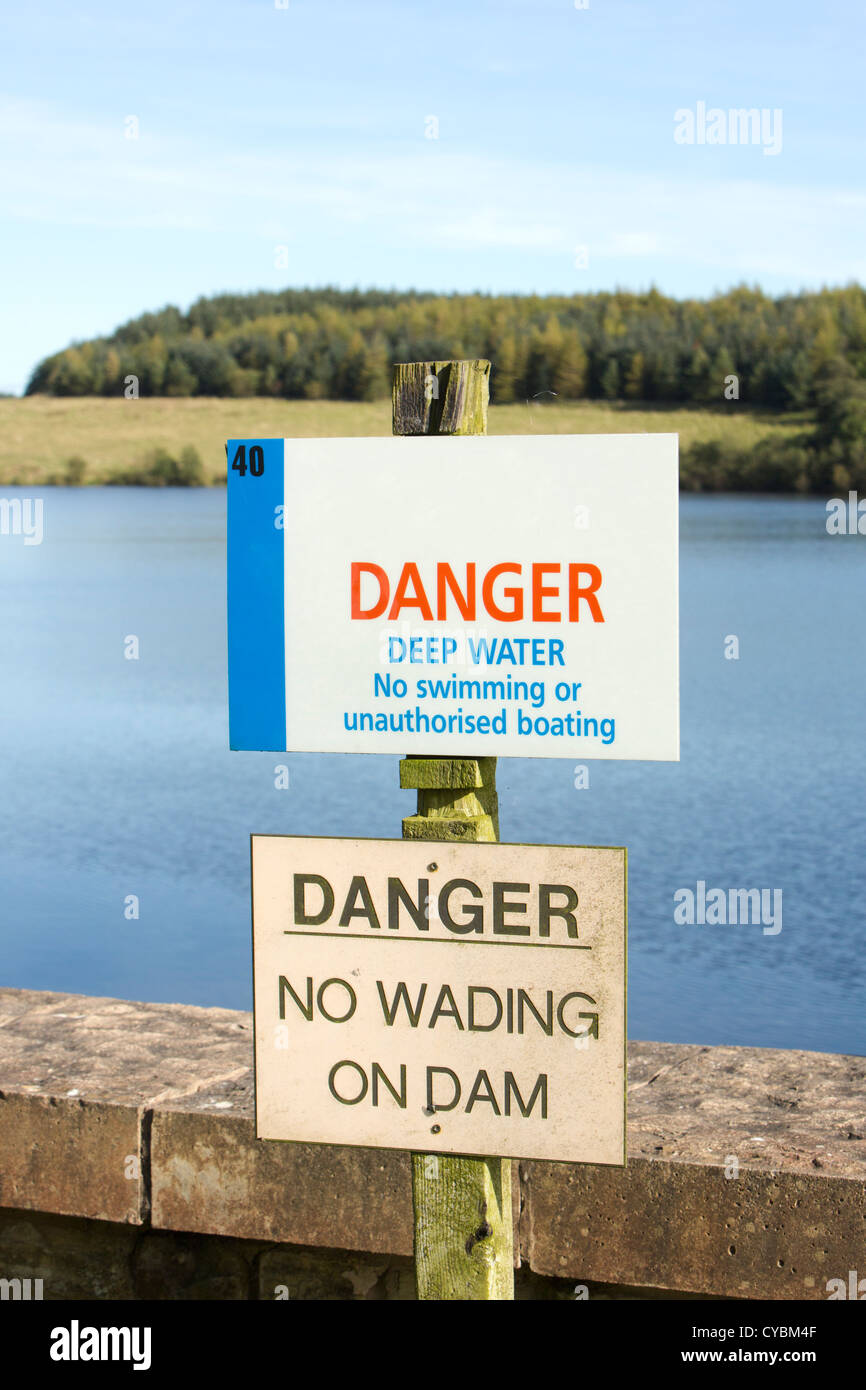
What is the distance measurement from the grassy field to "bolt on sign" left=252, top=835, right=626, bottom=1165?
36835mm

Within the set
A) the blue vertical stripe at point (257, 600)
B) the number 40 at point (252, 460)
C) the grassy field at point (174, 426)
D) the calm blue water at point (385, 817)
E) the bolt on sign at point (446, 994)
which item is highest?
the grassy field at point (174, 426)

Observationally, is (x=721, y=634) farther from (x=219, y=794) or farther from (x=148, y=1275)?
(x=148, y=1275)

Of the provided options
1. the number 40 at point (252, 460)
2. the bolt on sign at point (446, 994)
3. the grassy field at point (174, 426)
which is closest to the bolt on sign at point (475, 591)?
the number 40 at point (252, 460)

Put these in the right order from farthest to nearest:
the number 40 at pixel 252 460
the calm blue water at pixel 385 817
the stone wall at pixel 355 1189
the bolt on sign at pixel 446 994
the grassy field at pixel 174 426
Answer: the grassy field at pixel 174 426 → the calm blue water at pixel 385 817 → the stone wall at pixel 355 1189 → the number 40 at pixel 252 460 → the bolt on sign at pixel 446 994

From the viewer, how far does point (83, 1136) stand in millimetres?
3240

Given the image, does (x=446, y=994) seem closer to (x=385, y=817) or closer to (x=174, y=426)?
(x=385, y=817)

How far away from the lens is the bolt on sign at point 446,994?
229 centimetres

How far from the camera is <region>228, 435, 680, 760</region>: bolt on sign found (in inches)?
90.5

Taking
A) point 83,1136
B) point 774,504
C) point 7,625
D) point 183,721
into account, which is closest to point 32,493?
point 774,504

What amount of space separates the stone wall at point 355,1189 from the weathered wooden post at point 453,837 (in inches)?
23.1

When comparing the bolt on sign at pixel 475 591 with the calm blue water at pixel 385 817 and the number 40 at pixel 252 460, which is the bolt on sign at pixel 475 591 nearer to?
the number 40 at pixel 252 460

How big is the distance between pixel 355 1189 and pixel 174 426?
55453mm

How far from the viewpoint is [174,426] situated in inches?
2232
